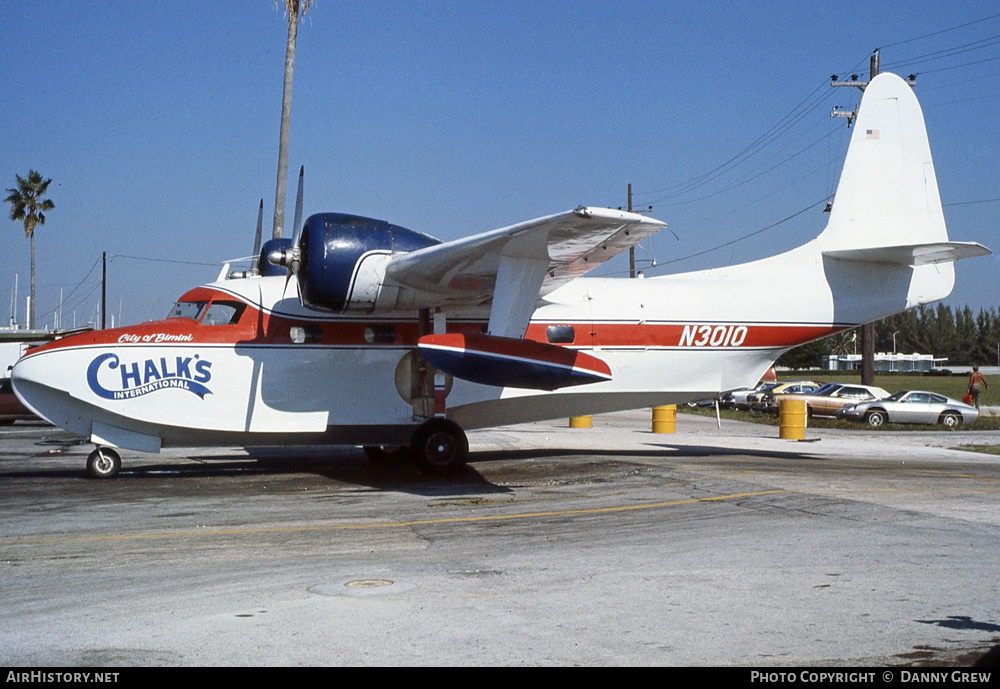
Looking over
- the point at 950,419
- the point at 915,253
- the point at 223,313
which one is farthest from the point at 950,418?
the point at 223,313

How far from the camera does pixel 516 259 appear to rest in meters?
→ 12.3

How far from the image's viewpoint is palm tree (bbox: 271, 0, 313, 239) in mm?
24705

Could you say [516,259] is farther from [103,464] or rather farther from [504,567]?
[103,464]

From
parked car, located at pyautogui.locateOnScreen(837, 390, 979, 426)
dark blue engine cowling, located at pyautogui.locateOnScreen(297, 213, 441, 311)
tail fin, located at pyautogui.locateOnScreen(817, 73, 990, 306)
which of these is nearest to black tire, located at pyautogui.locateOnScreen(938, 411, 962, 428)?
parked car, located at pyautogui.locateOnScreen(837, 390, 979, 426)

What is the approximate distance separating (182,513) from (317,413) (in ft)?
12.7

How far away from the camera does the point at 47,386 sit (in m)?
13.6

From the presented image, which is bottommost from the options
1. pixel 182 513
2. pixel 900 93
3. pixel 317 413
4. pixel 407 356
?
pixel 182 513

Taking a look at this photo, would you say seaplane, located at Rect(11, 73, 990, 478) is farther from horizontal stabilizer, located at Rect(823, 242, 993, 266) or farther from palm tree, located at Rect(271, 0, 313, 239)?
palm tree, located at Rect(271, 0, 313, 239)

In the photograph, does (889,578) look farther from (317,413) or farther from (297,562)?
(317,413)

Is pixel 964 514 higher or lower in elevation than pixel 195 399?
lower

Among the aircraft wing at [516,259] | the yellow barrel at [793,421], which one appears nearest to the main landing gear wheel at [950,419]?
the yellow barrel at [793,421]

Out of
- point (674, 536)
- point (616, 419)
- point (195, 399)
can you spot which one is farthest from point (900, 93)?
point (616, 419)

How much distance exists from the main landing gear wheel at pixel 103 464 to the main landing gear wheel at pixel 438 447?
474 cm
